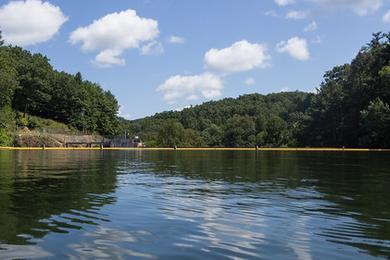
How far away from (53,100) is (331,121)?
69143 mm

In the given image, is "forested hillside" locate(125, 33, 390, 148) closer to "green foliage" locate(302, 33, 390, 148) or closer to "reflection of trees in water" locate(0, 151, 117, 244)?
"green foliage" locate(302, 33, 390, 148)

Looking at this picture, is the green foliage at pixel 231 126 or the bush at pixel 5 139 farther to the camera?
the green foliage at pixel 231 126

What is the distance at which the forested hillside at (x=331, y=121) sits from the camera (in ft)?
305

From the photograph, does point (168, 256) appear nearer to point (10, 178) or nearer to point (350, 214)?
point (350, 214)

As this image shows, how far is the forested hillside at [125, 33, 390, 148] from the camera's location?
9281cm

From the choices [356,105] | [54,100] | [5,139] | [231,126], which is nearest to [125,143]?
[54,100]

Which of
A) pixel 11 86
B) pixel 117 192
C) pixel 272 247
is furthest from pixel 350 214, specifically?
pixel 11 86

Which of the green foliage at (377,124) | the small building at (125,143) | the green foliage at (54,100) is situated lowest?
the small building at (125,143)

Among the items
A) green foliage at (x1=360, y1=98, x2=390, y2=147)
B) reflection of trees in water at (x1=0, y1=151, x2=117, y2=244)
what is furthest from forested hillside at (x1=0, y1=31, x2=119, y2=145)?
reflection of trees in water at (x1=0, y1=151, x2=117, y2=244)

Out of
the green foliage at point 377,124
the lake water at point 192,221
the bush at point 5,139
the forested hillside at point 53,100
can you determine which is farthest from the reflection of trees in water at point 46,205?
the forested hillside at point 53,100

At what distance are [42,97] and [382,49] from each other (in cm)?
7953

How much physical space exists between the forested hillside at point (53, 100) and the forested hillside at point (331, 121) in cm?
1460

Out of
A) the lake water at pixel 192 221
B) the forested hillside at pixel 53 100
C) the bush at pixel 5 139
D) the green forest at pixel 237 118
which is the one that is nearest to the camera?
the lake water at pixel 192 221

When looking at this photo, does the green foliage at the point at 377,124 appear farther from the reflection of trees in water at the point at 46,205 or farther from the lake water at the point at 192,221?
the reflection of trees in water at the point at 46,205
